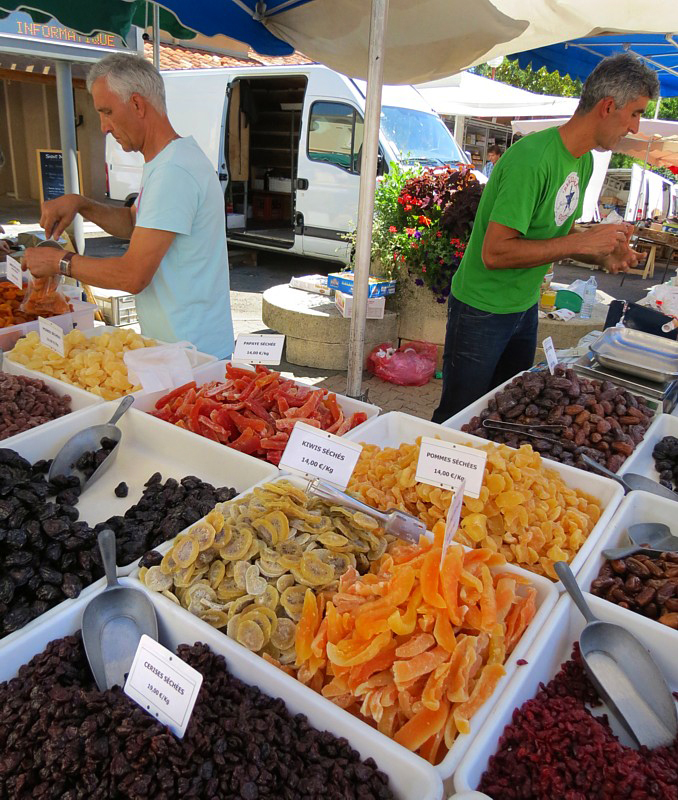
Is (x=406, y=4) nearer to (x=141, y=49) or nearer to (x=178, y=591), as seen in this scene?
(x=141, y=49)

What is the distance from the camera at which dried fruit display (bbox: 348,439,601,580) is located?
4.25 ft

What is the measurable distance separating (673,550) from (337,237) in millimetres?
6554

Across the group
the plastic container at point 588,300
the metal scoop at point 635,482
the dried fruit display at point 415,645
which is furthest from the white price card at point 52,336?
the plastic container at point 588,300

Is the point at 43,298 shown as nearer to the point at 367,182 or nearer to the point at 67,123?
the point at 367,182

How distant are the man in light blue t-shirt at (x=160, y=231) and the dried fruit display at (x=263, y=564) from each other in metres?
1.16

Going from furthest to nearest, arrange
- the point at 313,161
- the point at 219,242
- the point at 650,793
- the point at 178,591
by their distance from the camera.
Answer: the point at 313,161
the point at 219,242
the point at 178,591
the point at 650,793

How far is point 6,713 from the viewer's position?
2.91 feet

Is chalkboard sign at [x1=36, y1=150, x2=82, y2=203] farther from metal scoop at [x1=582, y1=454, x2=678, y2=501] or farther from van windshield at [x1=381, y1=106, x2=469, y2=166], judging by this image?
metal scoop at [x1=582, y1=454, x2=678, y2=501]

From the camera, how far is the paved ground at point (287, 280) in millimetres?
4492

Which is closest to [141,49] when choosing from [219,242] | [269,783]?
[219,242]

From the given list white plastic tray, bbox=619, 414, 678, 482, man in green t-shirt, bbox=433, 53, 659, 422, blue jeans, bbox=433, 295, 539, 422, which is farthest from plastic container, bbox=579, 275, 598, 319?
white plastic tray, bbox=619, 414, 678, 482

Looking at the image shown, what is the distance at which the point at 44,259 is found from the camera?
2.27 meters

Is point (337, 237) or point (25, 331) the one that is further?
point (337, 237)

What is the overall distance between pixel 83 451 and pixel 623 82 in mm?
2151
